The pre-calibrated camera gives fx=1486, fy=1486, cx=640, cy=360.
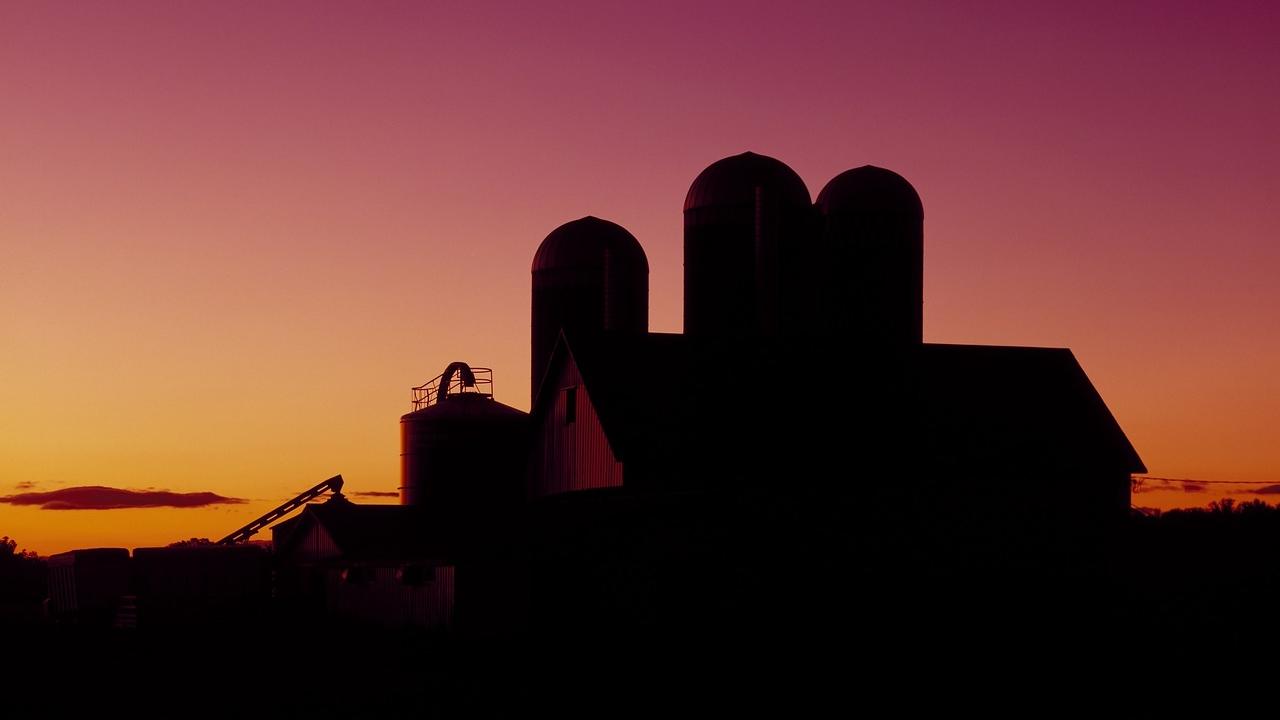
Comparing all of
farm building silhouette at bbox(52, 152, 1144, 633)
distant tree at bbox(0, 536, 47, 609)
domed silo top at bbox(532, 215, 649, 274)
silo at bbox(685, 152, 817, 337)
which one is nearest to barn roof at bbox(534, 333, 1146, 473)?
farm building silhouette at bbox(52, 152, 1144, 633)

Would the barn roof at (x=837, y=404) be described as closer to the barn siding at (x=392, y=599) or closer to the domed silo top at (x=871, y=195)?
the domed silo top at (x=871, y=195)

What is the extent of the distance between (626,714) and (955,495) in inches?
547

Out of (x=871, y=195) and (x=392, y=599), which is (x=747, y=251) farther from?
(x=392, y=599)

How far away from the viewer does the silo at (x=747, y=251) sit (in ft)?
125

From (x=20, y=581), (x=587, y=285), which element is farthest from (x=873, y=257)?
(x=20, y=581)

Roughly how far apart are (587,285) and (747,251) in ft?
19.6

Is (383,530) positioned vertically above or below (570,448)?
below

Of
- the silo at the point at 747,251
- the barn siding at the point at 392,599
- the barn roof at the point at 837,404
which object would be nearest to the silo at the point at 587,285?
the silo at the point at 747,251

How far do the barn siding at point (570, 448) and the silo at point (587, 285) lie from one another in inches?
237

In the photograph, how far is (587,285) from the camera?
43.3m

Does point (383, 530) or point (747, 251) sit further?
point (383, 530)

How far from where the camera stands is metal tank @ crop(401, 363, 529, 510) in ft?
151

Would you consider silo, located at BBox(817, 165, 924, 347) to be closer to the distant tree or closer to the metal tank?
the metal tank

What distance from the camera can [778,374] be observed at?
35.6 metres
